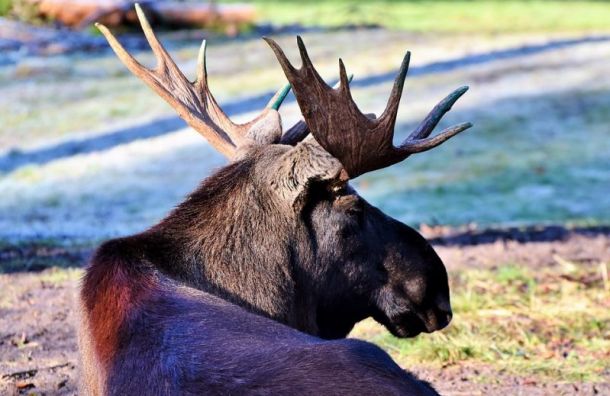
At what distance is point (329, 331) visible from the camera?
5.23 m

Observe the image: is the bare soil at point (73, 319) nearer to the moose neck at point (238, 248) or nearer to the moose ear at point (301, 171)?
the moose neck at point (238, 248)

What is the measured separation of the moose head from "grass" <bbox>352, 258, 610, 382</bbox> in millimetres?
1164

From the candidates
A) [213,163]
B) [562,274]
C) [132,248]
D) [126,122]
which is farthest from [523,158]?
[132,248]

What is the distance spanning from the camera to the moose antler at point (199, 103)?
5.61 meters

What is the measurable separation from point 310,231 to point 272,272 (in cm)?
24

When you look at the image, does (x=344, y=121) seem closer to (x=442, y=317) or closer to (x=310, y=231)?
(x=310, y=231)

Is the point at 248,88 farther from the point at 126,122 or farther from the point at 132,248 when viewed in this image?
the point at 132,248

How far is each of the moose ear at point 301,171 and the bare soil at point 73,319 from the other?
155 cm

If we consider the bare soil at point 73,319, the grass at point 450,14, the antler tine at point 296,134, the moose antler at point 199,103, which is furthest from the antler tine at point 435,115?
the grass at point 450,14

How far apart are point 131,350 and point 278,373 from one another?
59 centimetres

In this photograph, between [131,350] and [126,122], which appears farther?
[126,122]

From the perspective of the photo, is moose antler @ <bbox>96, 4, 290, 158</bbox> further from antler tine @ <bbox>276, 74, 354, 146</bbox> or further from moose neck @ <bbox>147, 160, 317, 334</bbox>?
moose neck @ <bbox>147, 160, 317, 334</bbox>

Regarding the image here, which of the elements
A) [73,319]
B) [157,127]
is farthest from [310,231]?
[157,127]

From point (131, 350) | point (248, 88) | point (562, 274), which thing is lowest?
point (562, 274)
